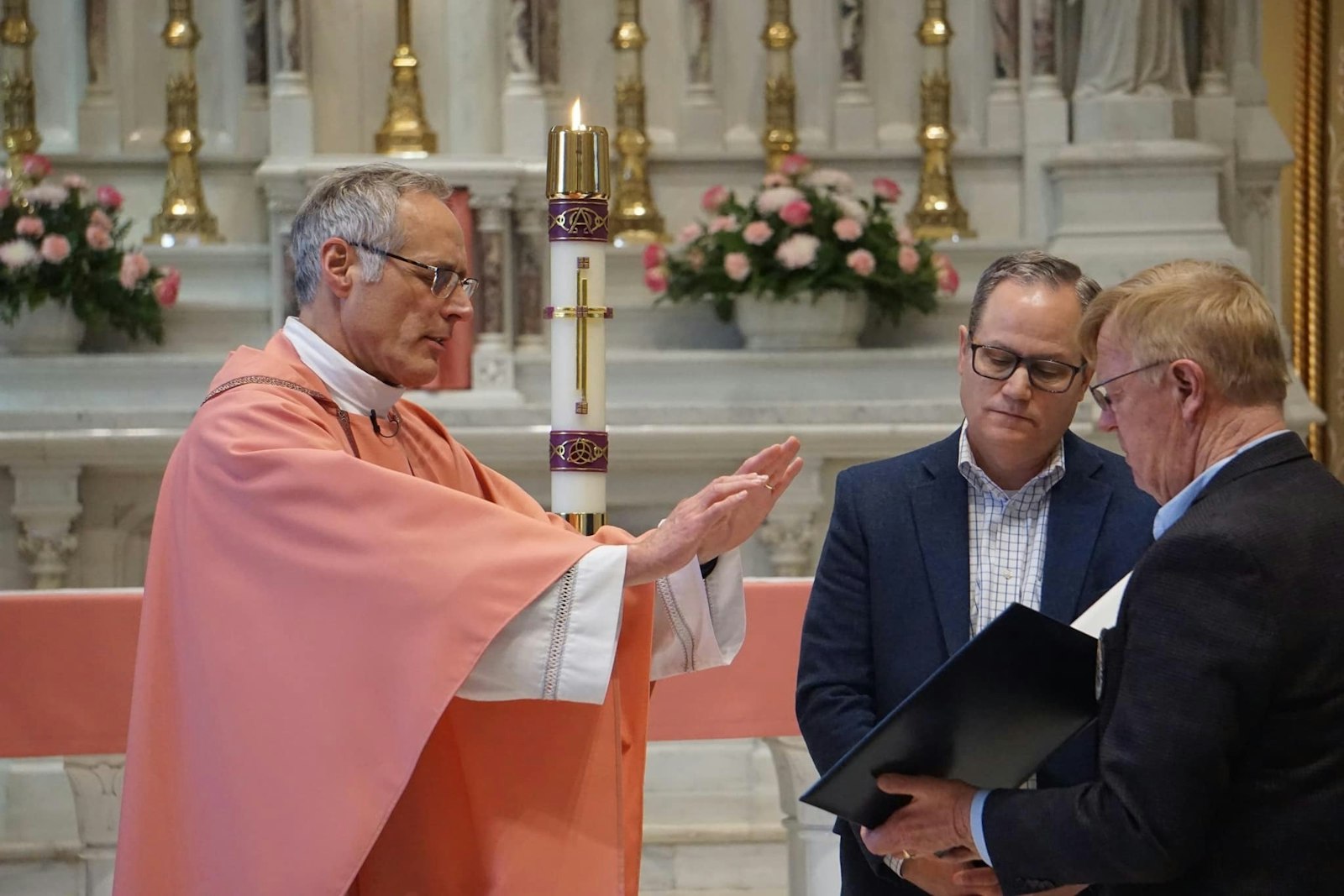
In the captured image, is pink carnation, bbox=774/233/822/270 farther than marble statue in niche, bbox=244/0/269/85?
No

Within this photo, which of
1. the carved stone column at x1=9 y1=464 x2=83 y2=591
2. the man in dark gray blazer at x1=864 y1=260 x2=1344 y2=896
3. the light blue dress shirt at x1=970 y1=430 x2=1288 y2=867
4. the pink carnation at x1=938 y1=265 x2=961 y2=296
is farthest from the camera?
the pink carnation at x1=938 y1=265 x2=961 y2=296

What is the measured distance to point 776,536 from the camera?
5.49 meters

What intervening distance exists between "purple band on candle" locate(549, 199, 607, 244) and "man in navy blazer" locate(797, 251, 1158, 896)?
54 cm

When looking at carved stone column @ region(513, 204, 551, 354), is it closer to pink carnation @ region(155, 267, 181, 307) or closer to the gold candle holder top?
pink carnation @ region(155, 267, 181, 307)

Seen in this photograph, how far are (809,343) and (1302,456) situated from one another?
12.9ft

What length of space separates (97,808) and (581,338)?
1.92 meters

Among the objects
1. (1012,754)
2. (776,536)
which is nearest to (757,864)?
(776,536)

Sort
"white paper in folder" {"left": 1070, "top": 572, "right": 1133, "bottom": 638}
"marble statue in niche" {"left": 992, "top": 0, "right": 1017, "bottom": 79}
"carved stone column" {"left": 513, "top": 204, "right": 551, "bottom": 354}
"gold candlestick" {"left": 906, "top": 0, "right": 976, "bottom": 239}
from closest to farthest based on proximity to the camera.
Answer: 1. "white paper in folder" {"left": 1070, "top": 572, "right": 1133, "bottom": 638}
2. "carved stone column" {"left": 513, "top": 204, "right": 551, "bottom": 354}
3. "gold candlestick" {"left": 906, "top": 0, "right": 976, "bottom": 239}
4. "marble statue in niche" {"left": 992, "top": 0, "right": 1017, "bottom": 79}

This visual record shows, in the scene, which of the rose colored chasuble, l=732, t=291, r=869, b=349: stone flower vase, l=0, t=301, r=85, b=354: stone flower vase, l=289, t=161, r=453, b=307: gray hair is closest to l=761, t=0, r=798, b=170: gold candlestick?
l=732, t=291, r=869, b=349: stone flower vase

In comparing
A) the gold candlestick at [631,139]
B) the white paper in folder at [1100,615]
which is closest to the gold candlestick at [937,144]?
the gold candlestick at [631,139]

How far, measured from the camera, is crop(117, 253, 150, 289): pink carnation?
568 centimetres

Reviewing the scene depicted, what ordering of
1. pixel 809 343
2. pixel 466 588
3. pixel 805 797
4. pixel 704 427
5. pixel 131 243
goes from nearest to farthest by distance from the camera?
1. pixel 805 797
2. pixel 466 588
3. pixel 704 427
4. pixel 809 343
5. pixel 131 243

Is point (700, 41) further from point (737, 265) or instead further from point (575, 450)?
point (575, 450)

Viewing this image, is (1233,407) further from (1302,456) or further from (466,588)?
(466,588)
